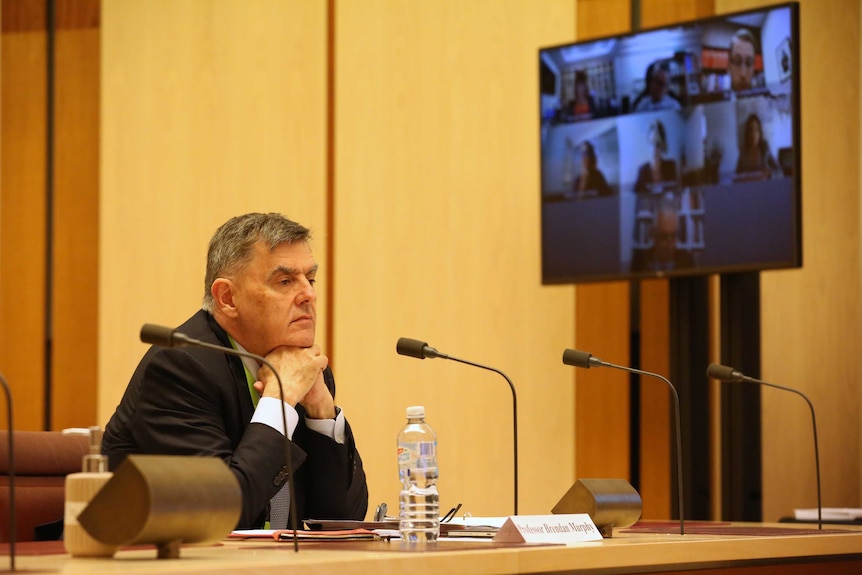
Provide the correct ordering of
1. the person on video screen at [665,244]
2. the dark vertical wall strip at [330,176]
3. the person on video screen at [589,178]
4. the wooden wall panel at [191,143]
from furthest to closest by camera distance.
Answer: the wooden wall panel at [191,143]
the dark vertical wall strip at [330,176]
the person on video screen at [589,178]
the person on video screen at [665,244]

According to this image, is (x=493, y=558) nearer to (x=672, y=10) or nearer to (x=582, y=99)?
(x=582, y=99)

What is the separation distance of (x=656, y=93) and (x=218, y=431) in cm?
266

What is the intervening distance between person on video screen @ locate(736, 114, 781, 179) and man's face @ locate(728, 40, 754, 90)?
13 cm

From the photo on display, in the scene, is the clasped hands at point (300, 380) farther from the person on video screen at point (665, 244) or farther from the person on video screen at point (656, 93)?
the person on video screen at point (656, 93)

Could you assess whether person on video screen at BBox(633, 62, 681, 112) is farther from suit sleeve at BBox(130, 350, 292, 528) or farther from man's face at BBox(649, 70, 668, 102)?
suit sleeve at BBox(130, 350, 292, 528)

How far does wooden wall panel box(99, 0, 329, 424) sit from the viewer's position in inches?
231

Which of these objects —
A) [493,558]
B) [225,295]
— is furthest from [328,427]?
[493,558]

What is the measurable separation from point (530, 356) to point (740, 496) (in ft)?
4.07

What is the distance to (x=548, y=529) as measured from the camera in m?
2.22

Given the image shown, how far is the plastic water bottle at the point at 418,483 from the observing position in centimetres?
212

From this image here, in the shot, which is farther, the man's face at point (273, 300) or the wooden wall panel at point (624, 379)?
the wooden wall panel at point (624, 379)

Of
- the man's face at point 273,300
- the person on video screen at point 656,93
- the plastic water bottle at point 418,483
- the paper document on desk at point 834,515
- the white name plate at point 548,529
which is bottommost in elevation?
the paper document on desk at point 834,515

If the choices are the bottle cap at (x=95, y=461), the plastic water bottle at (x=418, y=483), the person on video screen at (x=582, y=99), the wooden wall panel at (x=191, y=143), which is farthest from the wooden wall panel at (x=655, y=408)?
the bottle cap at (x=95, y=461)

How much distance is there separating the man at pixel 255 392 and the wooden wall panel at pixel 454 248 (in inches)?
93.8
